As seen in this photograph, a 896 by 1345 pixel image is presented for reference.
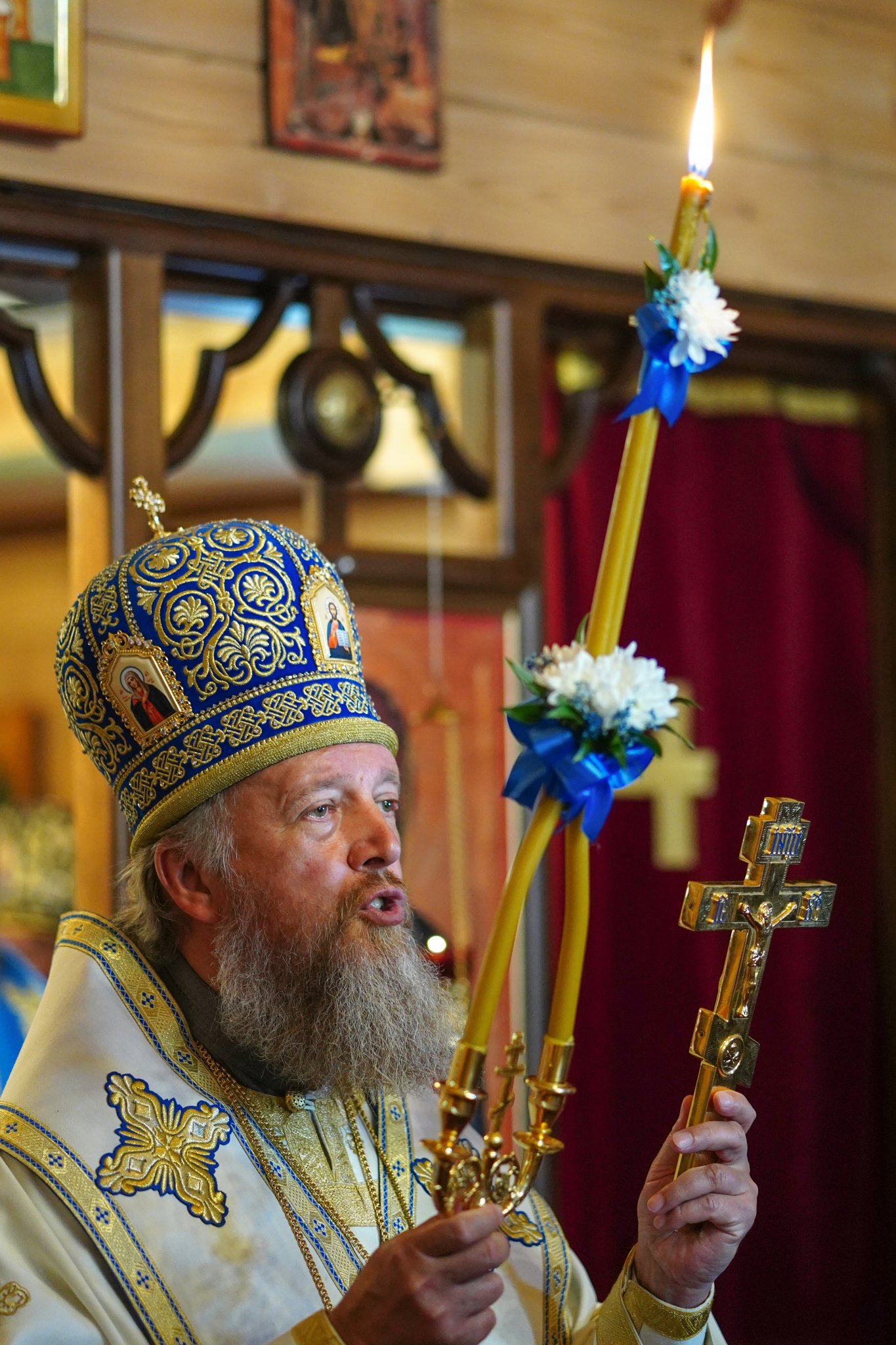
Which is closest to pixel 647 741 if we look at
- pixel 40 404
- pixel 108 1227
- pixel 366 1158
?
pixel 108 1227

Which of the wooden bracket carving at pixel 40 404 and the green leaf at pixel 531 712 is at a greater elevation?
the wooden bracket carving at pixel 40 404

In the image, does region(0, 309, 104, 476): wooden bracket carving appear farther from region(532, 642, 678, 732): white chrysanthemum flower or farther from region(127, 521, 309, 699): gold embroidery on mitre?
region(532, 642, 678, 732): white chrysanthemum flower

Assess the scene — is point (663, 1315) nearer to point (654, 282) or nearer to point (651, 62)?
point (654, 282)

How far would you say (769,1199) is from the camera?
4.28 metres

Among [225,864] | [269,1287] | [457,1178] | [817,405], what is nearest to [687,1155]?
[457,1178]

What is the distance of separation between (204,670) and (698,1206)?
869 millimetres

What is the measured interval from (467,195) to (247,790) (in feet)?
6.14

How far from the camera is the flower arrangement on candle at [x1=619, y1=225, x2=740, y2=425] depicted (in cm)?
149

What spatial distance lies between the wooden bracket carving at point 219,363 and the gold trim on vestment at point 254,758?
1282 millimetres

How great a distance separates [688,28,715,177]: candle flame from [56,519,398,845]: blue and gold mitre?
85cm

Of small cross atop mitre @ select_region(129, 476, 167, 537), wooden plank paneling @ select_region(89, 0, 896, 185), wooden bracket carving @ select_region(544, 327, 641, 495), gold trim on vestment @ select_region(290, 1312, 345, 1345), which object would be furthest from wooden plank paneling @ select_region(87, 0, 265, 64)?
gold trim on vestment @ select_region(290, 1312, 345, 1345)

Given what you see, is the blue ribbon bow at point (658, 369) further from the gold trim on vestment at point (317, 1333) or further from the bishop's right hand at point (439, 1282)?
the gold trim on vestment at point (317, 1333)

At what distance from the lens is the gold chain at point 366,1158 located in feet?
7.17

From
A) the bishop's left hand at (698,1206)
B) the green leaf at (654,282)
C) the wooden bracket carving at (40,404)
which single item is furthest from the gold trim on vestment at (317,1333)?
the wooden bracket carving at (40,404)
